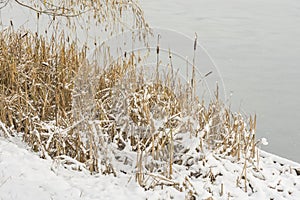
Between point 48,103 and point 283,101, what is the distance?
3053 millimetres

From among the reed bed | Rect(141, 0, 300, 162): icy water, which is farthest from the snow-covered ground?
Rect(141, 0, 300, 162): icy water

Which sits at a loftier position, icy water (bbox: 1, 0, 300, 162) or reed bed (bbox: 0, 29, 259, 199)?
reed bed (bbox: 0, 29, 259, 199)

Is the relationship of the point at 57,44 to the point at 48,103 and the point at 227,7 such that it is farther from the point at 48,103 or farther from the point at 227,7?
the point at 227,7

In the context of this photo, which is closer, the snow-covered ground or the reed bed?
the snow-covered ground

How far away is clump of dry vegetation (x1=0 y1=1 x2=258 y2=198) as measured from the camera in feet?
8.09

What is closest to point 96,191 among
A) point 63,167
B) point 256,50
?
point 63,167

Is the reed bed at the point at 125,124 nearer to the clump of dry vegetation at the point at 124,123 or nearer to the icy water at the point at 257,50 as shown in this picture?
the clump of dry vegetation at the point at 124,123

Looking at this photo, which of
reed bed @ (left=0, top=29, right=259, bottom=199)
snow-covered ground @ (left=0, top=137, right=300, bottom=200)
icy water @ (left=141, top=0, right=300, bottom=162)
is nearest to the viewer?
snow-covered ground @ (left=0, top=137, right=300, bottom=200)

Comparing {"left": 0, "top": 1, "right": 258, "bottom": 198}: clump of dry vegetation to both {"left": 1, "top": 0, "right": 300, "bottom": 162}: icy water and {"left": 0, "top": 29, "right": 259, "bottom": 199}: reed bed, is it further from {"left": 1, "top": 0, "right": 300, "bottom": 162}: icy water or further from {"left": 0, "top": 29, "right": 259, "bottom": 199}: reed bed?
{"left": 1, "top": 0, "right": 300, "bottom": 162}: icy water

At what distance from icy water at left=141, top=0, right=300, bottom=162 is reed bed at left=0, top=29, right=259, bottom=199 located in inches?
12.0

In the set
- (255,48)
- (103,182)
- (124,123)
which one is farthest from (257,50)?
(103,182)

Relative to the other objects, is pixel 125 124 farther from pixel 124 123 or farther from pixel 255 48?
pixel 255 48

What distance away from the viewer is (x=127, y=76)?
2.91 m

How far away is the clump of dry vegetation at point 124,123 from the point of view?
246cm
